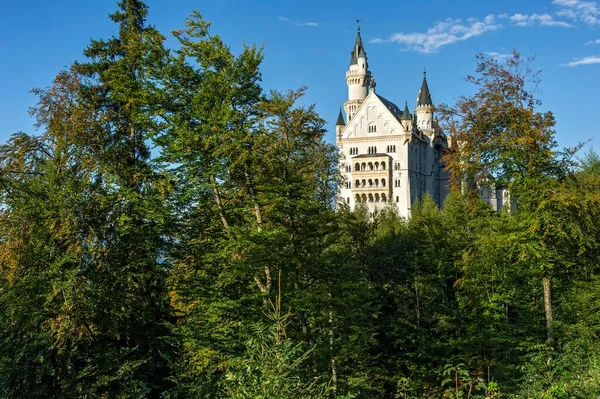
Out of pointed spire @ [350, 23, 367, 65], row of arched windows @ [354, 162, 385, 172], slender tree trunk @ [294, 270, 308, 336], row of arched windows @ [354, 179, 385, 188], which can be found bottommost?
slender tree trunk @ [294, 270, 308, 336]

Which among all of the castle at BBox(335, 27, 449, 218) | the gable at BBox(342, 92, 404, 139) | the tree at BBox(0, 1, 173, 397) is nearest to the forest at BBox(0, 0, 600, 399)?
the tree at BBox(0, 1, 173, 397)

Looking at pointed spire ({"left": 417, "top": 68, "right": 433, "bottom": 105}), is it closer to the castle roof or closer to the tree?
the castle roof

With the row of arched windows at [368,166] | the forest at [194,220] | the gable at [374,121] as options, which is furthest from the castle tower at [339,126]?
the forest at [194,220]

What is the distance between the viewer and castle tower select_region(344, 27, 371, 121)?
88.2 meters

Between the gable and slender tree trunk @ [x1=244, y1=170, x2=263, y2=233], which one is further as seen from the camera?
the gable

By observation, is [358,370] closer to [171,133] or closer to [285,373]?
[171,133]

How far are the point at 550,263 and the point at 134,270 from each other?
11.6 meters

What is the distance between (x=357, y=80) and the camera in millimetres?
88438

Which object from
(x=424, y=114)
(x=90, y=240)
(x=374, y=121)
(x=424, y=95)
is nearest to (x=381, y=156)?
(x=374, y=121)

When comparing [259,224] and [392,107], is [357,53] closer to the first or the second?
[392,107]

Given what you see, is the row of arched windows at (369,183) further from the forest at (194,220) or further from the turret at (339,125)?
the forest at (194,220)

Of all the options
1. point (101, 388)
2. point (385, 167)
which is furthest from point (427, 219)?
point (385, 167)

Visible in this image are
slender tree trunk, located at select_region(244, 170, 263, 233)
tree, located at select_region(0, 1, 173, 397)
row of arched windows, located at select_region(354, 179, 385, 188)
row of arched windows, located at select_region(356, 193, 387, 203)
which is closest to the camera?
tree, located at select_region(0, 1, 173, 397)

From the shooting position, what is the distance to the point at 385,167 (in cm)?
7606
